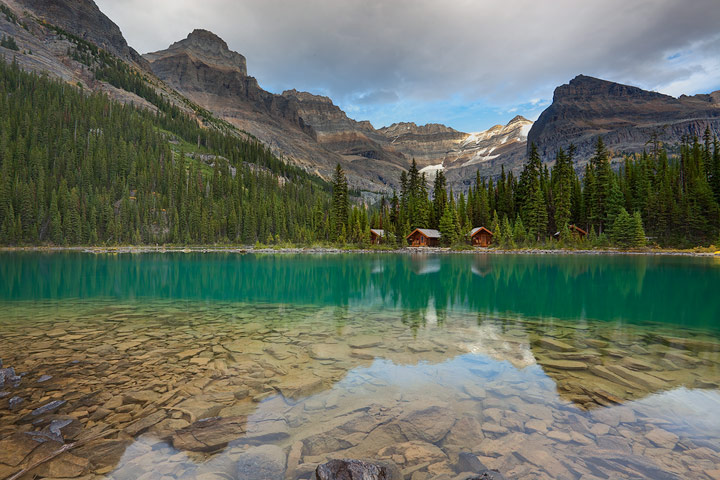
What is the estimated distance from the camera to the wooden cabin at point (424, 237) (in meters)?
81.8

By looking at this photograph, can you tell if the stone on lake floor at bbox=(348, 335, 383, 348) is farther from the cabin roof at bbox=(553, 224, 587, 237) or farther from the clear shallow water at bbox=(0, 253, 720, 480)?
the cabin roof at bbox=(553, 224, 587, 237)

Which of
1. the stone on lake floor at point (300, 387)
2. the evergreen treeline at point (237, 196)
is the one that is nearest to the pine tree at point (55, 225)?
the evergreen treeline at point (237, 196)

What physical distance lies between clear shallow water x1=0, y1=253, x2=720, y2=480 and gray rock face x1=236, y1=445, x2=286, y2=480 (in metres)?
0.05

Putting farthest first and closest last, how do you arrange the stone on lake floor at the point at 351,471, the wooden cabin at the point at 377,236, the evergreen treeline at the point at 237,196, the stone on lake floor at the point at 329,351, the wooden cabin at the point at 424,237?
the wooden cabin at the point at 377,236, the wooden cabin at the point at 424,237, the evergreen treeline at the point at 237,196, the stone on lake floor at the point at 329,351, the stone on lake floor at the point at 351,471

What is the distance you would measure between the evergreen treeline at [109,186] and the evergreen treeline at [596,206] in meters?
28.7

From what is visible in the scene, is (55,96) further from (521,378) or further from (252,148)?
(521,378)

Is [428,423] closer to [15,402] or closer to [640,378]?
Result: [640,378]

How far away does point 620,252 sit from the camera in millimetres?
61469

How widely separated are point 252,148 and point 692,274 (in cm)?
18696

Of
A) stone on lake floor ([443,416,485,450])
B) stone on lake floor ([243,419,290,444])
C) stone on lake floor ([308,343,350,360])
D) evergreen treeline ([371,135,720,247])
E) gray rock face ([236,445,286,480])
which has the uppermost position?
evergreen treeline ([371,135,720,247])

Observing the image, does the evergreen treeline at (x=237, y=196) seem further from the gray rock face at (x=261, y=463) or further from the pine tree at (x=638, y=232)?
the gray rock face at (x=261, y=463)

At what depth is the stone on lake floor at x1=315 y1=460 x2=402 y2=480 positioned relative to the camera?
4.67 m

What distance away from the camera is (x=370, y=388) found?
8242 millimetres

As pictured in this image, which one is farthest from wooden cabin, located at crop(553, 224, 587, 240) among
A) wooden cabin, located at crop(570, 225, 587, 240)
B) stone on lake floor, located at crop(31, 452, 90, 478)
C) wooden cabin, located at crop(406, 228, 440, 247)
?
stone on lake floor, located at crop(31, 452, 90, 478)
